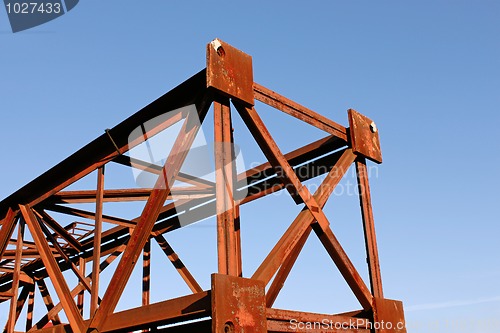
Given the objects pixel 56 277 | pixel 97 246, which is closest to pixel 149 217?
pixel 97 246

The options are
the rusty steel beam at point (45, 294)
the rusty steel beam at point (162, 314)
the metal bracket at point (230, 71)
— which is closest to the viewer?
the rusty steel beam at point (162, 314)

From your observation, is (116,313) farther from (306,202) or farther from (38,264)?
(38,264)

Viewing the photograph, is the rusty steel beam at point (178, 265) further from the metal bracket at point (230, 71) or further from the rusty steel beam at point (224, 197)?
the metal bracket at point (230, 71)

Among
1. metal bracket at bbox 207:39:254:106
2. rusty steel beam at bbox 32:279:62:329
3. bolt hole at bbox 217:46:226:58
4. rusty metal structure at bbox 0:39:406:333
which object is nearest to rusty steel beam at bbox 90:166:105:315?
rusty metal structure at bbox 0:39:406:333

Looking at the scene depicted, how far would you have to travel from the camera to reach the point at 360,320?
7.54 meters

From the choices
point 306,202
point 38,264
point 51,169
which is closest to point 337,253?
point 306,202

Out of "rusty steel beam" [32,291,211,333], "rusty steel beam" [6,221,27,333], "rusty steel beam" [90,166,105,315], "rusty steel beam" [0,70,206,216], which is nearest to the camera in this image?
"rusty steel beam" [32,291,211,333]

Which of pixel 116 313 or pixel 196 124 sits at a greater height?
pixel 196 124

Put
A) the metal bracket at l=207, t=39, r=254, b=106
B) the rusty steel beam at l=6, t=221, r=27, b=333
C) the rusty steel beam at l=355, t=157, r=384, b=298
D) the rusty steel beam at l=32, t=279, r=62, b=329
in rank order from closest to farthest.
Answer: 1. the metal bracket at l=207, t=39, r=254, b=106
2. the rusty steel beam at l=355, t=157, r=384, b=298
3. the rusty steel beam at l=6, t=221, r=27, b=333
4. the rusty steel beam at l=32, t=279, r=62, b=329

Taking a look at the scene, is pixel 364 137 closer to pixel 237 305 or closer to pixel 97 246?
pixel 237 305

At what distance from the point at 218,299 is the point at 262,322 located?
0.70 metres

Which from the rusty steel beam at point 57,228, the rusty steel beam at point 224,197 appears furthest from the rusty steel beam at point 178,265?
the rusty steel beam at point 224,197

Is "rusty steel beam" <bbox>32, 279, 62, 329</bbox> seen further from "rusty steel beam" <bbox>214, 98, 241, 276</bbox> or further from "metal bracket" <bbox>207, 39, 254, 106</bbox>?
"metal bracket" <bbox>207, 39, 254, 106</bbox>

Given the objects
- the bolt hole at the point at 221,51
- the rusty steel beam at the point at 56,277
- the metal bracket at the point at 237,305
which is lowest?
the metal bracket at the point at 237,305
